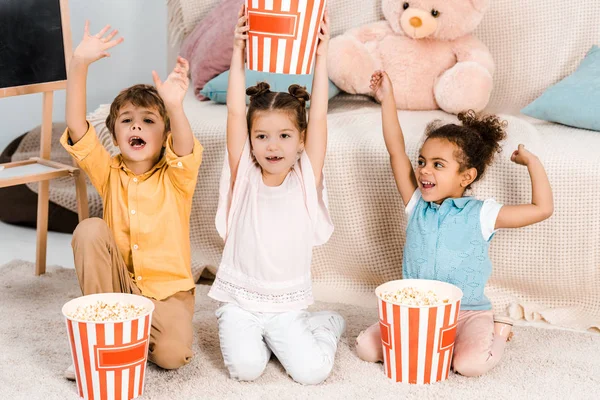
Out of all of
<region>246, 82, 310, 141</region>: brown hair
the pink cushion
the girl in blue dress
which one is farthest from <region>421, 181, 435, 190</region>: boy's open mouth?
the pink cushion

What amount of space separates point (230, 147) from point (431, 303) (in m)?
0.52

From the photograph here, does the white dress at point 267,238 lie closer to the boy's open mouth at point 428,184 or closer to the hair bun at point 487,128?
the boy's open mouth at point 428,184

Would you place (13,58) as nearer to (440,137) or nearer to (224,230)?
(224,230)

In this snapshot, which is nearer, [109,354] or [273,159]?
[109,354]

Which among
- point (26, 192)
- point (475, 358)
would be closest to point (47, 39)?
point (26, 192)

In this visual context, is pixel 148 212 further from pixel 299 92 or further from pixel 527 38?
pixel 527 38

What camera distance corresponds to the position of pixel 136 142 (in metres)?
1.75

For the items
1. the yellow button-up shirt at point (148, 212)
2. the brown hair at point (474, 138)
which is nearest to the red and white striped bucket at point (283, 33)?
the yellow button-up shirt at point (148, 212)

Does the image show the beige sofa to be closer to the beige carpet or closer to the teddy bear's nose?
the beige carpet

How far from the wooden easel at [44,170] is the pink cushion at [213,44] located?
0.44 meters

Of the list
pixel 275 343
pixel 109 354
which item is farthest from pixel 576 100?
pixel 109 354

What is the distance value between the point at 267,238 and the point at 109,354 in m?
0.42

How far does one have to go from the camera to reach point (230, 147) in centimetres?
173

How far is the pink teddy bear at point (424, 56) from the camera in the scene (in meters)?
2.26
